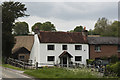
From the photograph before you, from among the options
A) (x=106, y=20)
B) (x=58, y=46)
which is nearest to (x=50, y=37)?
(x=58, y=46)

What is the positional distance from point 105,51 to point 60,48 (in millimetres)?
9973

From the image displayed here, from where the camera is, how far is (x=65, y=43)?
4628 centimetres

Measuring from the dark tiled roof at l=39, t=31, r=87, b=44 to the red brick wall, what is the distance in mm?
2894

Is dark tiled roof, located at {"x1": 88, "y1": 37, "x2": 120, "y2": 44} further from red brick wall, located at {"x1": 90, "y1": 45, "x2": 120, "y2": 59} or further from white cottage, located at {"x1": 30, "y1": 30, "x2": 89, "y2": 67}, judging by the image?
white cottage, located at {"x1": 30, "y1": 30, "x2": 89, "y2": 67}

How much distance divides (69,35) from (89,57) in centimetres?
637

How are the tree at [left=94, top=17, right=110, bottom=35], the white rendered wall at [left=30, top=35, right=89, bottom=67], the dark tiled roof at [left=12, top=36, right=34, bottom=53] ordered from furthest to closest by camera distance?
the tree at [left=94, top=17, right=110, bottom=35] → the dark tiled roof at [left=12, top=36, right=34, bottom=53] → the white rendered wall at [left=30, top=35, right=89, bottom=67]

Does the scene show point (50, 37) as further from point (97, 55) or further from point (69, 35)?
point (97, 55)

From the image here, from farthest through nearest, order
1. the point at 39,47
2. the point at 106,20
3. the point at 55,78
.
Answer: the point at 106,20 < the point at 39,47 < the point at 55,78

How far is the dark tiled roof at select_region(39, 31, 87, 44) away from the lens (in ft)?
151

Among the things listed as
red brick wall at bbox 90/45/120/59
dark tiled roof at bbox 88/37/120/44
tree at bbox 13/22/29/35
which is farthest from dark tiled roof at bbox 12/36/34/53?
tree at bbox 13/22/29/35

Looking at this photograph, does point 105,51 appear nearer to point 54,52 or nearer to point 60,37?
point 60,37

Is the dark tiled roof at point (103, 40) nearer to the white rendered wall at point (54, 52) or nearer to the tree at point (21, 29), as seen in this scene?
the white rendered wall at point (54, 52)

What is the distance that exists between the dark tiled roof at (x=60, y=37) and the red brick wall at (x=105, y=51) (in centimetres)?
289

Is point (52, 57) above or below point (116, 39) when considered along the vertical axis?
below
